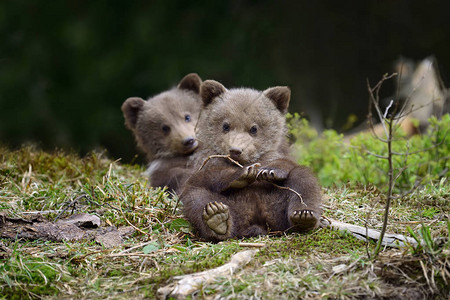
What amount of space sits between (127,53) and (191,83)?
2303 mm

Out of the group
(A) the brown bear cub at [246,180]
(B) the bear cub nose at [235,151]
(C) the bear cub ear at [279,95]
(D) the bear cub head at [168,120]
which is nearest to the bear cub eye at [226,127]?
(A) the brown bear cub at [246,180]

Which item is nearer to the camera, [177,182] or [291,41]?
[177,182]

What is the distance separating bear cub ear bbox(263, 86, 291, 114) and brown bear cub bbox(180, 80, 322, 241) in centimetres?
10

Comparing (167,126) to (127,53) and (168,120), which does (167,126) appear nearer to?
(168,120)

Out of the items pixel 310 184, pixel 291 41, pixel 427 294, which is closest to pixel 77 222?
pixel 310 184

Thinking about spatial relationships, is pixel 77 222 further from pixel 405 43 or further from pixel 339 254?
pixel 405 43

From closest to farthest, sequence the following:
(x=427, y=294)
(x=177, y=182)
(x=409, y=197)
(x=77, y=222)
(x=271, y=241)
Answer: (x=427, y=294) → (x=271, y=241) → (x=77, y=222) → (x=409, y=197) → (x=177, y=182)

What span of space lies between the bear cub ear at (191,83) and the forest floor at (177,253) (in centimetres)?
206

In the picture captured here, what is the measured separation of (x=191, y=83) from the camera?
662 cm

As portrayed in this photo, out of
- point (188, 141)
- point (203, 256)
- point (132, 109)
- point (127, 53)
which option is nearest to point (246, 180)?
point (203, 256)

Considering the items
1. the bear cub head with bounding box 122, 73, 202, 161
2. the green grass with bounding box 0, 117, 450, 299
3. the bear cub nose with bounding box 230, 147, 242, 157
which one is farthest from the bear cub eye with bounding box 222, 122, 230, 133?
the bear cub head with bounding box 122, 73, 202, 161

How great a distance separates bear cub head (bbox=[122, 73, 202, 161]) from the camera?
20.4 feet

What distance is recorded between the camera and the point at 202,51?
345 inches

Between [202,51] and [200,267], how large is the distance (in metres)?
5.97
